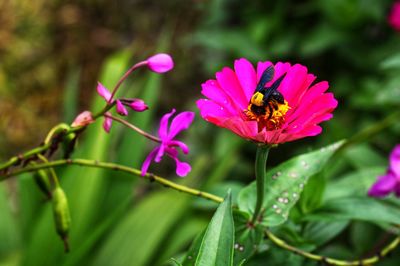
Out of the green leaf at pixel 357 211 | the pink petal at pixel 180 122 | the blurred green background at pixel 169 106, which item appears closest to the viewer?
the pink petal at pixel 180 122

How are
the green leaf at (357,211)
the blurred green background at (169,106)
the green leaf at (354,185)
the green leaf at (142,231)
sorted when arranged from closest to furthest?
the green leaf at (357,211) < the green leaf at (354,185) < the blurred green background at (169,106) < the green leaf at (142,231)

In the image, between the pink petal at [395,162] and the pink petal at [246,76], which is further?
the pink petal at [395,162]

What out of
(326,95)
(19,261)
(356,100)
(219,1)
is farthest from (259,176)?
(219,1)

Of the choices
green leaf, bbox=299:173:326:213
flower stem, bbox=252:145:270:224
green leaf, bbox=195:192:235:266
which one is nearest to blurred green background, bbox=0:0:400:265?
green leaf, bbox=299:173:326:213

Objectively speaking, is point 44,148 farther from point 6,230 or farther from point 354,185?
point 6,230

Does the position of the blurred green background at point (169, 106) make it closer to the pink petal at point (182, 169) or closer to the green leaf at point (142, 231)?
the green leaf at point (142, 231)

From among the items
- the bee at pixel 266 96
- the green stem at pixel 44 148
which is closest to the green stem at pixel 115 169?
the green stem at pixel 44 148

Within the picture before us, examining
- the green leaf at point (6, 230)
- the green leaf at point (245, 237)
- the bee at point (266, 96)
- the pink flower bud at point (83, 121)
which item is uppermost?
the bee at point (266, 96)
